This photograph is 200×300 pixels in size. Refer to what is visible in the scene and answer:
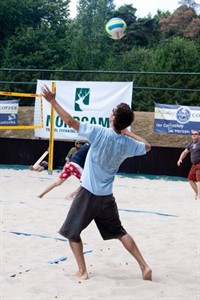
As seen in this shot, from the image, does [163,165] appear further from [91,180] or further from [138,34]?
[138,34]

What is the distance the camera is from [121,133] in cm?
A: 427

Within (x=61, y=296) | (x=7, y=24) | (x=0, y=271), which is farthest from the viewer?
(x=7, y=24)

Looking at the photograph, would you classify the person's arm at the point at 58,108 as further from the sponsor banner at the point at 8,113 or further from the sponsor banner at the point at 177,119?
the sponsor banner at the point at 8,113

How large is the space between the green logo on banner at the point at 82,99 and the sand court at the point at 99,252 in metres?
4.43

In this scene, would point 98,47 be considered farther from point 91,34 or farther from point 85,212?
point 85,212

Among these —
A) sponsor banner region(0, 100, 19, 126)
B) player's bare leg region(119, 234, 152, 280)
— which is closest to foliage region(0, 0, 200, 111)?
sponsor banner region(0, 100, 19, 126)

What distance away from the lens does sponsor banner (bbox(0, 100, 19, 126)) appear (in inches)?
584

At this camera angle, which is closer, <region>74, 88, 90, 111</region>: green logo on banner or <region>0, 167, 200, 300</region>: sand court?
<region>0, 167, 200, 300</region>: sand court

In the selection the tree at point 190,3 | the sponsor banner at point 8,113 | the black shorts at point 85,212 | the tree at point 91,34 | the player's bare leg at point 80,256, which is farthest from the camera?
the tree at point 190,3

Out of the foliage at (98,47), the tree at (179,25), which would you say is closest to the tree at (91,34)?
the foliage at (98,47)

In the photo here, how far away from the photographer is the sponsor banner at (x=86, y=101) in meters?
13.4

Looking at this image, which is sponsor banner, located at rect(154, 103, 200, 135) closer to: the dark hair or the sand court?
the sand court

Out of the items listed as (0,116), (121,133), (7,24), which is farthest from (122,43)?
(121,133)

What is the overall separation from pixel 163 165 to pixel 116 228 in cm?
919
